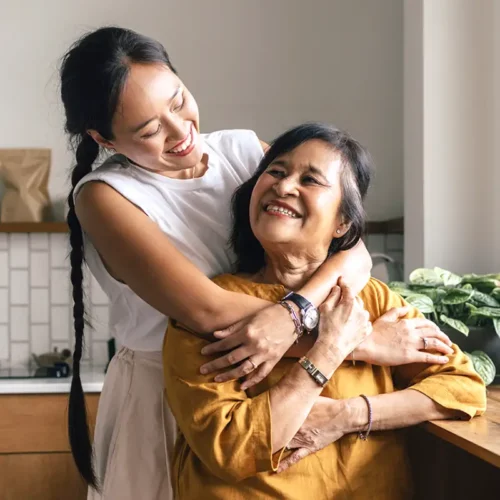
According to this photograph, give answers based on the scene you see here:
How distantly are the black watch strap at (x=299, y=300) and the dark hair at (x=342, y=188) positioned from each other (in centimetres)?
16

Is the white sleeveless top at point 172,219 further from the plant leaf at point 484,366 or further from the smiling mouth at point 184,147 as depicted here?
the plant leaf at point 484,366

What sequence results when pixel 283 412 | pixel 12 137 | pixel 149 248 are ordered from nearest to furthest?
pixel 283 412 → pixel 149 248 → pixel 12 137

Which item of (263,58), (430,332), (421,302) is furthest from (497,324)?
A: (263,58)

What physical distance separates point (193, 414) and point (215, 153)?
24.6 inches

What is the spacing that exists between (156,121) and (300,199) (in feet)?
1.00

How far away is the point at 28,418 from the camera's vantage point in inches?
112

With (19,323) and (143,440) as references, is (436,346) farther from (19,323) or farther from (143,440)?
(19,323)

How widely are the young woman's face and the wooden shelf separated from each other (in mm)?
1709

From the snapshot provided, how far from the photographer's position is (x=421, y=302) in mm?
2068

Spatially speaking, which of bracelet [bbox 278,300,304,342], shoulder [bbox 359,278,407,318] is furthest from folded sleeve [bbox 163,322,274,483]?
shoulder [bbox 359,278,407,318]

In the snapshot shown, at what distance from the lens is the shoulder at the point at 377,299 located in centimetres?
164

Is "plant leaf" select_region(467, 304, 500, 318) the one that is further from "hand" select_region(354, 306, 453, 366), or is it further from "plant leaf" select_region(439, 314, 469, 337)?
"hand" select_region(354, 306, 453, 366)

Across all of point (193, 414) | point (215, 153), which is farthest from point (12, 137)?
point (193, 414)

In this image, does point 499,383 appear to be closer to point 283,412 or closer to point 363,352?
point 363,352
